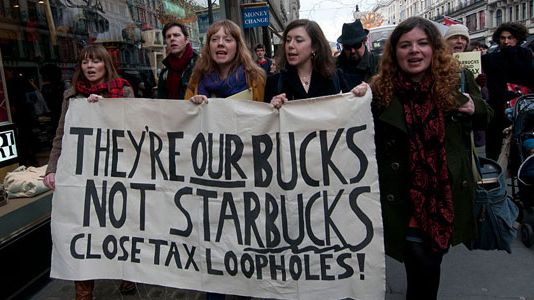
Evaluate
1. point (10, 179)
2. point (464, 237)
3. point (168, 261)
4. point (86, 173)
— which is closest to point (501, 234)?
point (464, 237)

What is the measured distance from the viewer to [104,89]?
3.05 m

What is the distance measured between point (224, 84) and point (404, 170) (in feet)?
3.95

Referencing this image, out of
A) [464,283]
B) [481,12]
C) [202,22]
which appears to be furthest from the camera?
[481,12]

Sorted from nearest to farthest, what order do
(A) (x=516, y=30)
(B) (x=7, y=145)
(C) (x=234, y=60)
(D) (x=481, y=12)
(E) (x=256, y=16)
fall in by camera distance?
(C) (x=234, y=60)
(B) (x=7, y=145)
(A) (x=516, y=30)
(E) (x=256, y=16)
(D) (x=481, y=12)

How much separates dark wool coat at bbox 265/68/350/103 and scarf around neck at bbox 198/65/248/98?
0.66 feet

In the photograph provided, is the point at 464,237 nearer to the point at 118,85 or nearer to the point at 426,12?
the point at 118,85

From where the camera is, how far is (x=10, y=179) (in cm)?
395

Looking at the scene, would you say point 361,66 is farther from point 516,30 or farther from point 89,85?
point 89,85

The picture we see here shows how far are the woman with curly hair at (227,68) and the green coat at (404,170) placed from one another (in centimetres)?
84

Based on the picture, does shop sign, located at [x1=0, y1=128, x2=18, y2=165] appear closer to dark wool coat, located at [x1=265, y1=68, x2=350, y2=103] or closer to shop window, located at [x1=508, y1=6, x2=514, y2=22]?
dark wool coat, located at [x1=265, y1=68, x2=350, y2=103]

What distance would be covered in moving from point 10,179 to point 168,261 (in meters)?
2.14

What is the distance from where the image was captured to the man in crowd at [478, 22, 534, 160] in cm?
489

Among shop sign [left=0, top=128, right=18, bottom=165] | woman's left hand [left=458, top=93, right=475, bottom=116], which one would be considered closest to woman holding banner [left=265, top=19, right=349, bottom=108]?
woman's left hand [left=458, top=93, right=475, bottom=116]

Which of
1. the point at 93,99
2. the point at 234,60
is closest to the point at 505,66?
the point at 234,60
